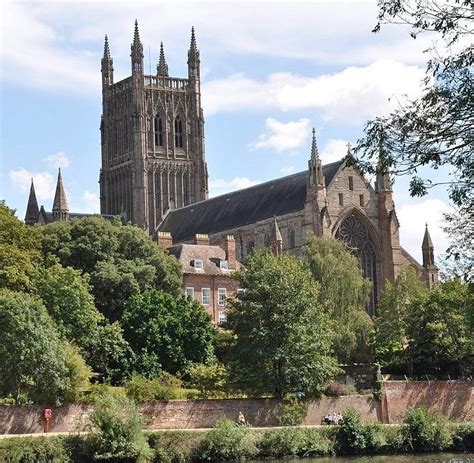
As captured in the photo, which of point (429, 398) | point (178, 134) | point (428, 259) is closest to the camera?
point (429, 398)

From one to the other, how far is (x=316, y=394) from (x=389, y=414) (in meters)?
4.84

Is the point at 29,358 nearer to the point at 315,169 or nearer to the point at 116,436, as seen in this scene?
the point at 116,436

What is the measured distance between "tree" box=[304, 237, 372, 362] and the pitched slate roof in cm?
1885

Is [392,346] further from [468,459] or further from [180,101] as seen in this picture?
[180,101]

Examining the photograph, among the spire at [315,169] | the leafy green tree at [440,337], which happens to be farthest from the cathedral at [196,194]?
the leafy green tree at [440,337]

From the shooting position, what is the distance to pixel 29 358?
46094mm

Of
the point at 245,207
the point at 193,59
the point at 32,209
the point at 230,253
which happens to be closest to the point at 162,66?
the point at 193,59

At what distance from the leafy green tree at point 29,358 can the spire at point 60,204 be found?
64862mm

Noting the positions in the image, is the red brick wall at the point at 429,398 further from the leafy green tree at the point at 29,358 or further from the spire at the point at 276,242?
the spire at the point at 276,242

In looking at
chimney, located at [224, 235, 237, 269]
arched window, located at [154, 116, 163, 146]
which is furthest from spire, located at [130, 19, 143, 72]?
chimney, located at [224, 235, 237, 269]

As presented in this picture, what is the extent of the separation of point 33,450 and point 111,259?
2735cm

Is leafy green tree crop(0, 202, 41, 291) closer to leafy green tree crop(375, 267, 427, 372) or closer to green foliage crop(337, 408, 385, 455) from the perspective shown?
green foliage crop(337, 408, 385, 455)

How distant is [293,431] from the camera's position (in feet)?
150

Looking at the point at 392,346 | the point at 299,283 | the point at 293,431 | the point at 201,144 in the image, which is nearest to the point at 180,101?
the point at 201,144
